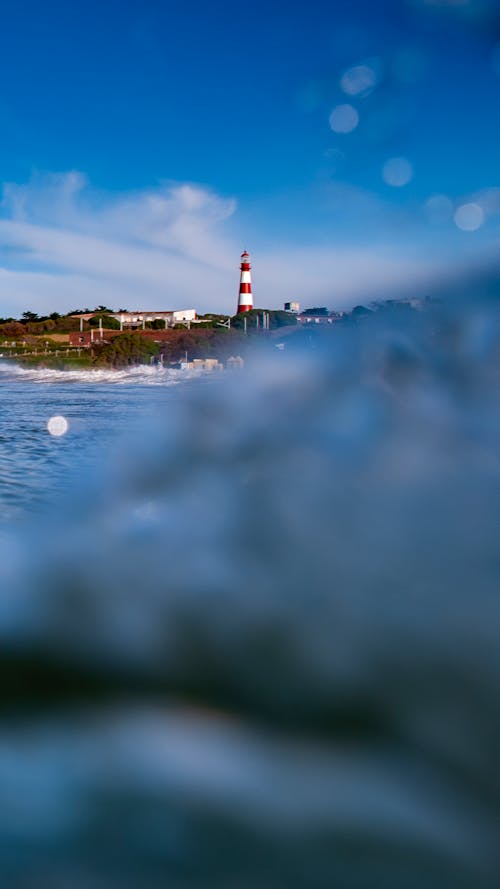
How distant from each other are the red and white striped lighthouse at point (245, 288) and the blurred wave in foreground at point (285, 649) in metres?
52.8

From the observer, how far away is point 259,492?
89.8 inches

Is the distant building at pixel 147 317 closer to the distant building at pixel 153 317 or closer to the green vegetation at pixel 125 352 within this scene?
the distant building at pixel 153 317

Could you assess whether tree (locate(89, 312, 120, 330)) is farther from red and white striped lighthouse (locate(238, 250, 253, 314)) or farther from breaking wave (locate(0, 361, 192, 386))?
breaking wave (locate(0, 361, 192, 386))

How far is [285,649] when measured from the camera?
1.44 meters

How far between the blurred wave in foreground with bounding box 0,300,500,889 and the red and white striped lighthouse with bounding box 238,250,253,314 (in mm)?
52828

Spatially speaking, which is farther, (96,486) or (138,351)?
(138,351)

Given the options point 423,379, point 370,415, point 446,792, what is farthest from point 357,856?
point 423,379

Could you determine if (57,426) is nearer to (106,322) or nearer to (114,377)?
(114,377)

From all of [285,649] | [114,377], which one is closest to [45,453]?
[285,649]

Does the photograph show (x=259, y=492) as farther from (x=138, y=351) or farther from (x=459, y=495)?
(x=138, y=351)

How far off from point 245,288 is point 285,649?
2183 inches

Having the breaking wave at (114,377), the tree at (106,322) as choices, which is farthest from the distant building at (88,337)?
the breaking wave at (114,377)

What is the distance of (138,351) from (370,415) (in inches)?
1806

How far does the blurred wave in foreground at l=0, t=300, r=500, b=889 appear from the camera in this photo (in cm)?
94
